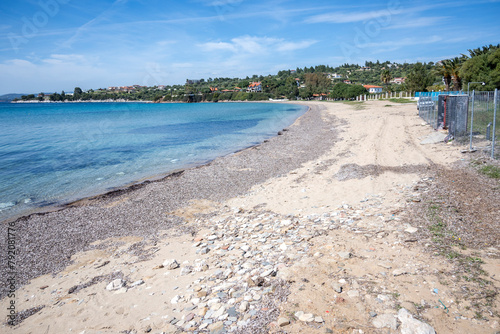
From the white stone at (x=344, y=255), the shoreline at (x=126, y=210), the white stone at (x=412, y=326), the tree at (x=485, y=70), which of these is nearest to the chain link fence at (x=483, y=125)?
the shoreline at (x=126, y=210)

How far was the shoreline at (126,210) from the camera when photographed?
8.47 meters

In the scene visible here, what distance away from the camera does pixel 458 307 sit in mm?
4094

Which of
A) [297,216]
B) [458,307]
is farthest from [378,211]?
[458,307]

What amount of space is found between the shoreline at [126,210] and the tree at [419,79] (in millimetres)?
68273

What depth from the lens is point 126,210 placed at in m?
11.0

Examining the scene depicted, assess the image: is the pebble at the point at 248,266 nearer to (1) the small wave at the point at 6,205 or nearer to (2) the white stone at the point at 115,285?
(2) the white stone at the point at 115,285

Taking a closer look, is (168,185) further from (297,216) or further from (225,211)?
(297,216)

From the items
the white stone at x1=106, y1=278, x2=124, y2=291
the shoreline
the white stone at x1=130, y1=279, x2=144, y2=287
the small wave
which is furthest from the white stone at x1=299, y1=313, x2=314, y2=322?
the small wave

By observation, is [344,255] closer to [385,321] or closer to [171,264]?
[385,321]

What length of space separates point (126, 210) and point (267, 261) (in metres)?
7.18

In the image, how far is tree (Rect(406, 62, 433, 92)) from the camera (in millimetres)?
71312

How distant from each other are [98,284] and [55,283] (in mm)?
1267

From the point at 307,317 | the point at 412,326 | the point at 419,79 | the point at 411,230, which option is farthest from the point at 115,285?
the point at 419,79

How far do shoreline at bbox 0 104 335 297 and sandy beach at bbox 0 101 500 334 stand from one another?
0.07 metres
